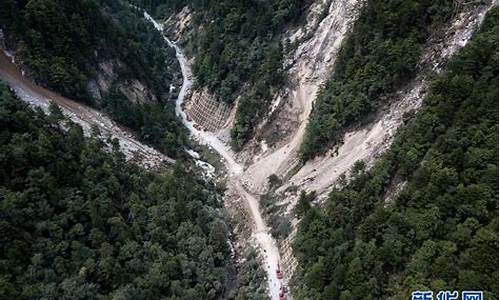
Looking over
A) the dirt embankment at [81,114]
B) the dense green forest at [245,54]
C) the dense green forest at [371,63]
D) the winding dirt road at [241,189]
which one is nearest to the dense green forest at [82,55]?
the dirt embankment at [81,114]

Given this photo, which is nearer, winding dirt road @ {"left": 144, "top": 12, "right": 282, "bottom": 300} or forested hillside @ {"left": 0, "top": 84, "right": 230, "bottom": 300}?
forested hillside @ {"left": 0, "top": 84, "right": 230, "bottom": 300}

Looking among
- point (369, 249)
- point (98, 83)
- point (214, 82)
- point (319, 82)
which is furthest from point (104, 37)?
point (369, 249)

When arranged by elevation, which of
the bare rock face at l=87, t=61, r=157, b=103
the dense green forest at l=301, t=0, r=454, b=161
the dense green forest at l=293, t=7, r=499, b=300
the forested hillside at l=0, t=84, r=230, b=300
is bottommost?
the dense green forest at l=293, t=7, r=499, b=300

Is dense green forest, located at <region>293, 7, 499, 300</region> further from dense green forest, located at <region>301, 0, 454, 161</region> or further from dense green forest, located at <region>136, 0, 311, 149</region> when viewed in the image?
dense green forest, located at <region>136, 0, 311, 149</region>

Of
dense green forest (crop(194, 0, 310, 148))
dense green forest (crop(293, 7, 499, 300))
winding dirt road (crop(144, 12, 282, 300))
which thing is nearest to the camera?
dense green forest (crop(293, 7, 499, 300))

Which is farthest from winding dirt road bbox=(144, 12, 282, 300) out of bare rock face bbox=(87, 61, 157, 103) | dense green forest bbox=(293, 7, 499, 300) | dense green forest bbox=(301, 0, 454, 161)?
bare rock face bbox=(87, 61, 157, 103)

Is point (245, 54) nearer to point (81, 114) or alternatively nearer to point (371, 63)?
point (371, 63)

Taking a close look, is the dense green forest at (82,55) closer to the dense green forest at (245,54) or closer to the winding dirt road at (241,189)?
the winding dirt road at (241,189)
